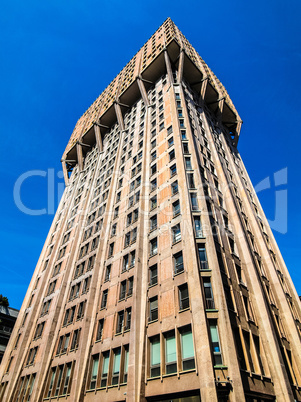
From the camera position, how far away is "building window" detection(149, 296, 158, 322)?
73.9 feet

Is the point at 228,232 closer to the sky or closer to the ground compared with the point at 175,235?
closer to the sky

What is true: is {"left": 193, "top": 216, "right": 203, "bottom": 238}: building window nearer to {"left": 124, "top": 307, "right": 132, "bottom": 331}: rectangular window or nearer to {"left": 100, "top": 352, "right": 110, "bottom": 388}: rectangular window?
{"left": 124, "top": 307, "right": 132, "bottom": 331}: rectangular window

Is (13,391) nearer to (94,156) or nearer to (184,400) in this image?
(184,400)

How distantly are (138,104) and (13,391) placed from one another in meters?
50.5

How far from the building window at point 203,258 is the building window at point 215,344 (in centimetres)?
464

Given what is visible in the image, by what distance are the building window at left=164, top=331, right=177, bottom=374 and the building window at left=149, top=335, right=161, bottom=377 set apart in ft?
2.49

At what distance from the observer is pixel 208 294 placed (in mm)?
20938

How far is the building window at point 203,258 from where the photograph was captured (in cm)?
2267

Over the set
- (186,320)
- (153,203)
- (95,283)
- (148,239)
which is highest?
(153,203)

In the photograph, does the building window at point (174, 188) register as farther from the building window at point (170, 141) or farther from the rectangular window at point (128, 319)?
the rectangular window at point (128, 319)

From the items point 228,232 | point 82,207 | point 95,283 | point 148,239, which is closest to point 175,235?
point 148,239

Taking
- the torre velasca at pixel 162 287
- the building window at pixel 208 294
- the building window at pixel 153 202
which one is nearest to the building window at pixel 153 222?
the torre velasca at pixel 162 287

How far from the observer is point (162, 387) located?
1842 centimetres

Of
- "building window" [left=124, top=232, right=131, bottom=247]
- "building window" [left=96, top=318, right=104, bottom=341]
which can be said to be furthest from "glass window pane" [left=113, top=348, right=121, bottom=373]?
"building window" [left=124, top=232, right=131, bottom=247]
